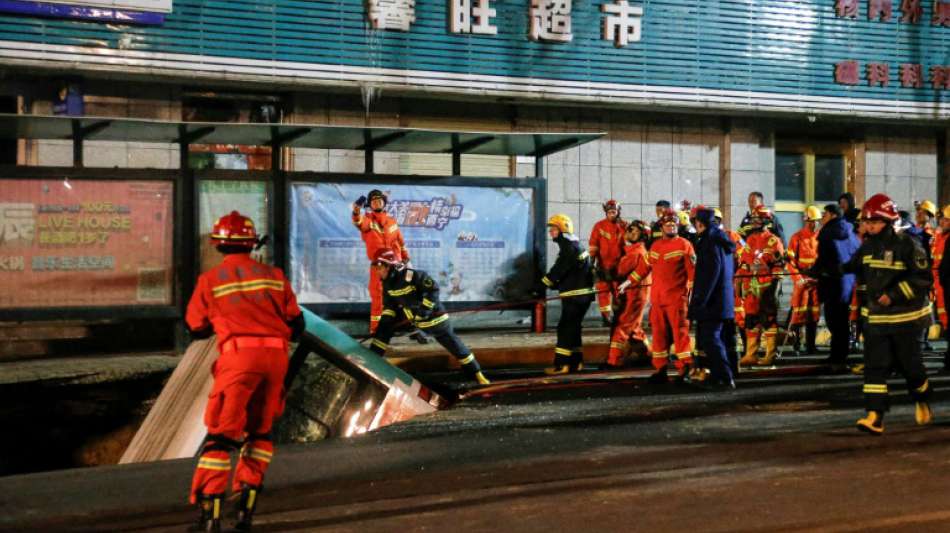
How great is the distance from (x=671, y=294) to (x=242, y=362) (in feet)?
21.3

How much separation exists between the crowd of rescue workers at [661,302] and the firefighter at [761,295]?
2 centimetres

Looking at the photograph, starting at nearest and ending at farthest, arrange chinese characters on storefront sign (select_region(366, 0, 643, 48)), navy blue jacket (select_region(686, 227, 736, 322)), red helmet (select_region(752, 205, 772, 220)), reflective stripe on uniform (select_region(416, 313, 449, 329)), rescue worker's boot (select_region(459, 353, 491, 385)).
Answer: navy blue jacket (select_region(686, 227, 736, 322)), reflective stripe on uniform (select_region(416, 313, 449, 329)), rescue worker's boot (select_region(459, 353, 491, 385)), red helmet (select_region(752, 205, 772, 220)), chinese characters on storefront sign (select_region(366, 0, 643, 48))

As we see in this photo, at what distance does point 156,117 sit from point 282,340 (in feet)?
35.8

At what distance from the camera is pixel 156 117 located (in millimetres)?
16609

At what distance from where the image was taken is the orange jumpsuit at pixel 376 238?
1471cm

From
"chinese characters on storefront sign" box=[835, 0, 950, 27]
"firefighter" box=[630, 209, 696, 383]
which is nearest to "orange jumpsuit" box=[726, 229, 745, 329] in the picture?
"firefighter" box=[630, 209, 696, 383]

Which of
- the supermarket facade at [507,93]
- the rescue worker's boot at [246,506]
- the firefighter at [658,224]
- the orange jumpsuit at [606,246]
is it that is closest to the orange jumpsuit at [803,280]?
the firefighter at [658,224]

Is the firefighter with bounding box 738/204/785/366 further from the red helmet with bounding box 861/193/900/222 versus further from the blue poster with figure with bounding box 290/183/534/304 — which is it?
the red helmet with bounding box 861/193/900/222

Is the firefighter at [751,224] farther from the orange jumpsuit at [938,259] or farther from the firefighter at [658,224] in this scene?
the orange jumpsuit at [938,259]

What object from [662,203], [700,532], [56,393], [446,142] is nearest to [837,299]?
[662,203]

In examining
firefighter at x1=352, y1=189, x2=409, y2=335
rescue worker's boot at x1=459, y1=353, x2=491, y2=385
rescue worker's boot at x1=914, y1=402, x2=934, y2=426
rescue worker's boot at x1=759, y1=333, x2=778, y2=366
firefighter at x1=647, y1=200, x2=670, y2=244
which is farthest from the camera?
firefighter at x1=352, y1=189, x2=409, y2=335

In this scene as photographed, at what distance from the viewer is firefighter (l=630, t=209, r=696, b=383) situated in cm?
1195

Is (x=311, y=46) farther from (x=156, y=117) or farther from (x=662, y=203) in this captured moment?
(x=662, y=203)

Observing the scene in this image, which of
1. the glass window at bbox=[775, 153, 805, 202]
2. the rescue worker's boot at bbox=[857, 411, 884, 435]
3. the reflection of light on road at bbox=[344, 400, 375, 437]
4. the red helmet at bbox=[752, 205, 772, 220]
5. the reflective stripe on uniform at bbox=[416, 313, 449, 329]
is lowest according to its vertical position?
the reflection of light on road at bbox=[344, 400, 375, 437]
